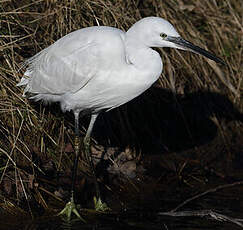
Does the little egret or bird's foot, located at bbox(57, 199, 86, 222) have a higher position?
A: the little egret

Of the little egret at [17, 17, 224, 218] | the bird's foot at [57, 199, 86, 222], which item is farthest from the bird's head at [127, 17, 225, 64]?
the bird's foot at [57, 199, 86, 222]

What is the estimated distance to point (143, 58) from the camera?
4102 millimetres

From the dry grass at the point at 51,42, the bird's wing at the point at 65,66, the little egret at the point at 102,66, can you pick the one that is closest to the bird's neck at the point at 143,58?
the little egret at the point at 102,66

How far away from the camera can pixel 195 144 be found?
19.6 feet

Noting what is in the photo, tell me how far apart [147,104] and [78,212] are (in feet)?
5.78

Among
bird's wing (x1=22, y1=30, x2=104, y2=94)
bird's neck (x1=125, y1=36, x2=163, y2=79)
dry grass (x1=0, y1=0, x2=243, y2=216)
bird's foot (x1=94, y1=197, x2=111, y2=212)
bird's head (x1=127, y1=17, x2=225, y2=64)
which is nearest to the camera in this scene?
bird's head (x1=127, y1=17, x2=225, y2=64)

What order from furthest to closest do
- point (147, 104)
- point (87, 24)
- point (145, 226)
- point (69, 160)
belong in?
point (147, 104) < point (87, 24) < point (69, 160) < point (145, 226)

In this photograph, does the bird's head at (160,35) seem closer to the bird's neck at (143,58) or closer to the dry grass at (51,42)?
the bird's neck at (143,58)

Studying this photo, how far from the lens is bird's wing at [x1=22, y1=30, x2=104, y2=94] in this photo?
4230 mm

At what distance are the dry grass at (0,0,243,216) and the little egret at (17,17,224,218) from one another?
1.10ft

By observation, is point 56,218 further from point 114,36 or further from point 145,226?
point 114,36

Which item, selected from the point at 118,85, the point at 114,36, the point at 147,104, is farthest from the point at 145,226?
the point at 147,104

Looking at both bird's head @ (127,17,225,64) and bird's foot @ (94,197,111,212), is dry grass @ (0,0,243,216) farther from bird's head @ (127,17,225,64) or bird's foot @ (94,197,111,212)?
bird's head @ (127,17,225,64)

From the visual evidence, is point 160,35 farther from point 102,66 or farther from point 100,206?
point 100,206
